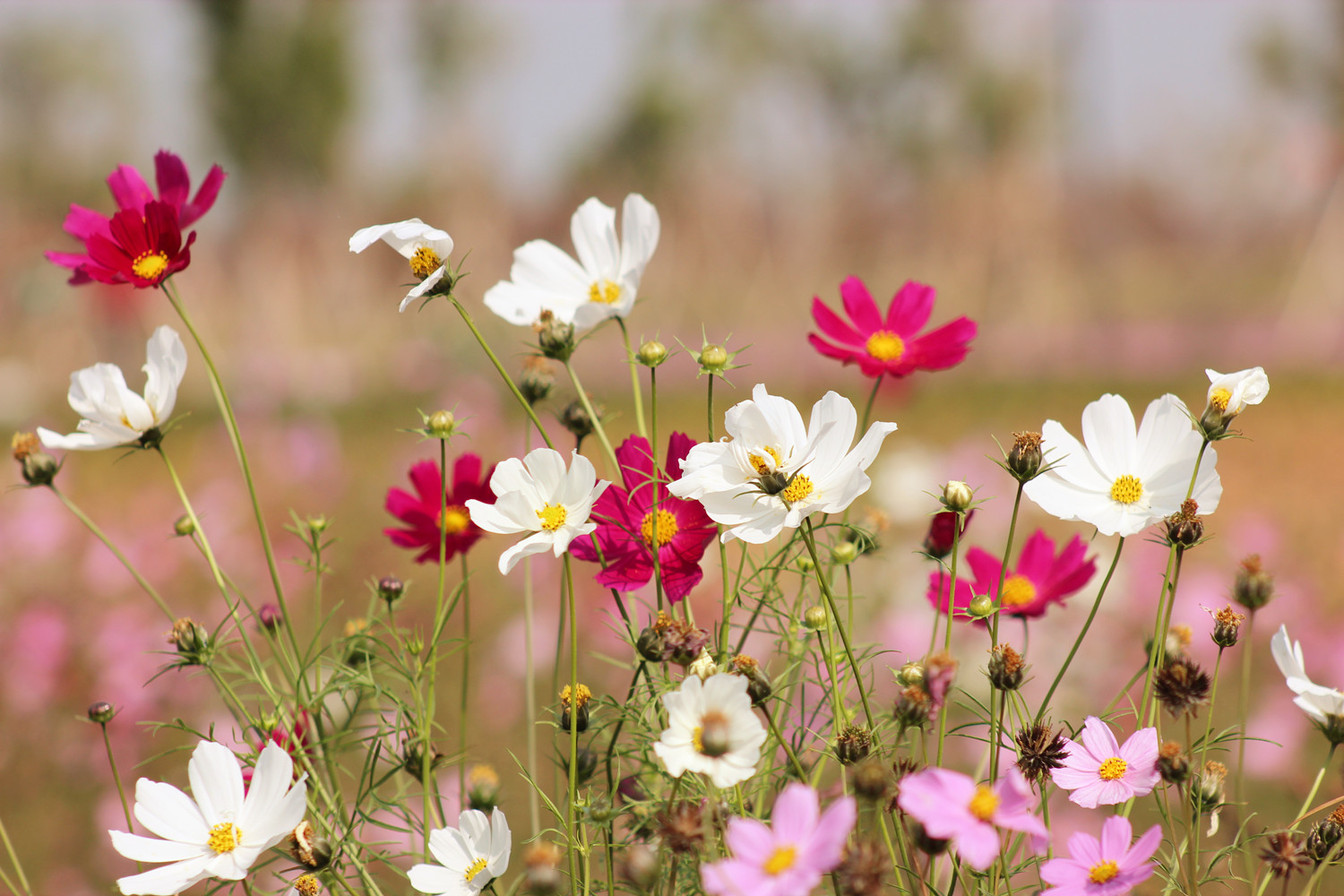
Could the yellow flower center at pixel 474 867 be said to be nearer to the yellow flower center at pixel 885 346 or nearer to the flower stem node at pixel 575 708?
the flower stem node at pixel 575 708

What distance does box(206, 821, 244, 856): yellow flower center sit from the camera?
0.41 m

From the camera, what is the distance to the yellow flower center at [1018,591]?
56cm

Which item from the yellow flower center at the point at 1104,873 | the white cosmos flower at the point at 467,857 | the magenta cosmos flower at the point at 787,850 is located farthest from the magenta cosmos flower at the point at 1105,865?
the white cosmos flower at the point at 467,857

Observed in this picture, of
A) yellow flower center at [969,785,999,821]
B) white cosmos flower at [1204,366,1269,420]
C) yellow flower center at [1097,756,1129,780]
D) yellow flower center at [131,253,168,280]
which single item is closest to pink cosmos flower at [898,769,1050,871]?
yellow flower center at [969,785,999,821]

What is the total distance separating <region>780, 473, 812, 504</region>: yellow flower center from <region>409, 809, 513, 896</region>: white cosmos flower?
18 cm

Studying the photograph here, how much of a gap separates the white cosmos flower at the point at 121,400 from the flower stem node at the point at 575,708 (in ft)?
0.88

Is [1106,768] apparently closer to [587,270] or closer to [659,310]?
[587,270]

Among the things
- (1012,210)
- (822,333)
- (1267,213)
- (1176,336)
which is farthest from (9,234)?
(1267,213)

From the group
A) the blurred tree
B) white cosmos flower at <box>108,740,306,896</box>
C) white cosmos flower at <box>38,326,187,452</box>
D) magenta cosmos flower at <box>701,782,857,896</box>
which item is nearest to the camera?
magenta cosmos flower at <box>701,782,857,896</box>

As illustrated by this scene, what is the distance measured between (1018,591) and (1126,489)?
109 mm

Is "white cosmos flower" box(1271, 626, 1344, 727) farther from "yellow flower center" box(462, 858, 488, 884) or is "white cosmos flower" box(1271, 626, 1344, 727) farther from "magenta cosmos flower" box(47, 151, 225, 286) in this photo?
"magenta cosmos flower" box(47, 151, 225, 286)

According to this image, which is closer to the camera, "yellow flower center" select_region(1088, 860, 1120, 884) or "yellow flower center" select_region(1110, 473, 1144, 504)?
"yellow flower center" select_region(1088, 860, 1120, 884)

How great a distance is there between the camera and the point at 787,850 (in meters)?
0.30

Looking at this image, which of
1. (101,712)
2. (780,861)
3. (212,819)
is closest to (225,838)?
(212,819)
